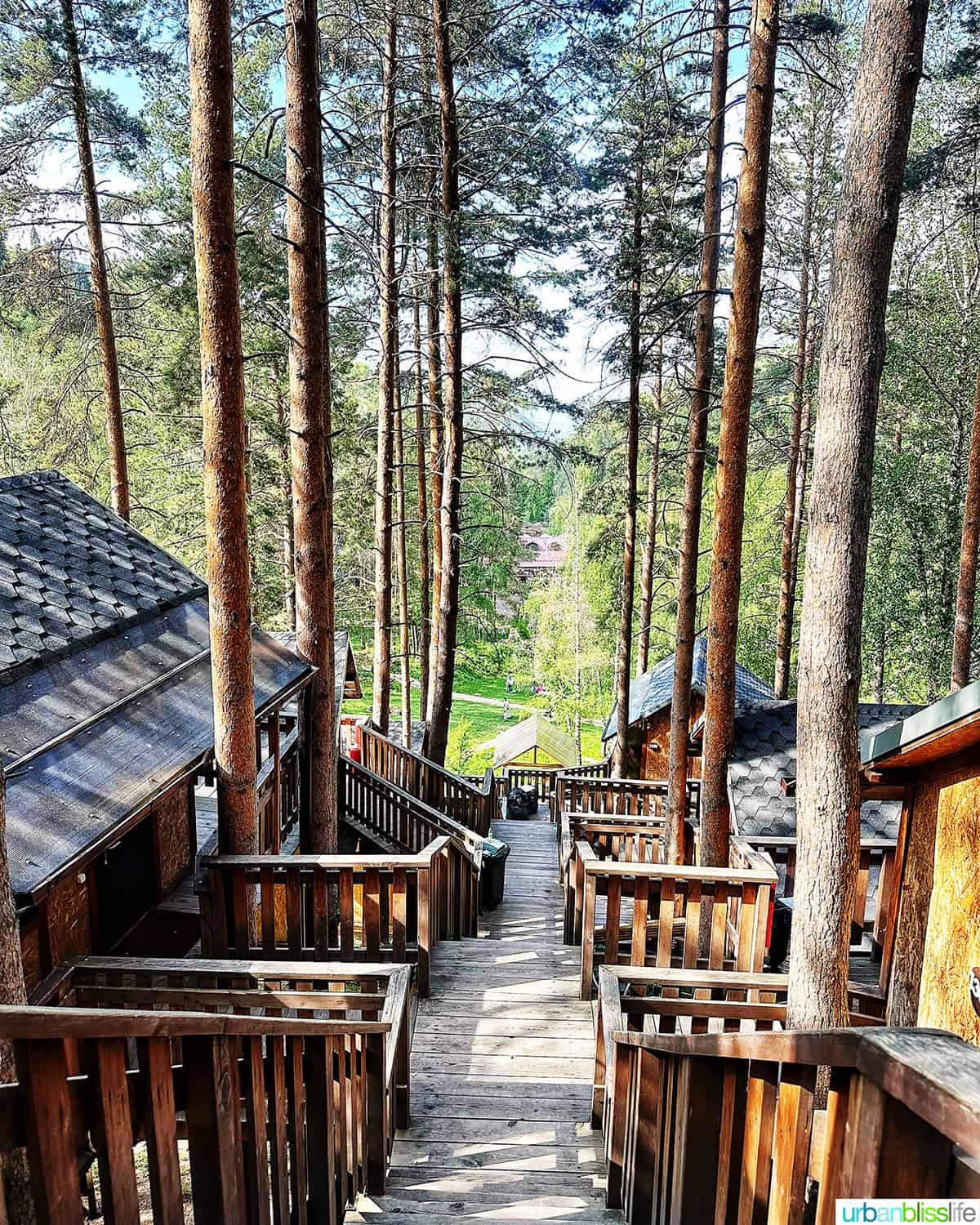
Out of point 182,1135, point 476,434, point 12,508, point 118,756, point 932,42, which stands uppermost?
point 932,42

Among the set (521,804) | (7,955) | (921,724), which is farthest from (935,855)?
(521,804)

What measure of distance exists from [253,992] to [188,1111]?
1.54 m

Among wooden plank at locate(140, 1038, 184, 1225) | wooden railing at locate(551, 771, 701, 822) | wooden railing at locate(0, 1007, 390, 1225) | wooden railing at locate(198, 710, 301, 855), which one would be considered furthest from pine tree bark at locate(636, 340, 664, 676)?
wooden plank at locate(140, 1038, 184, 1225)

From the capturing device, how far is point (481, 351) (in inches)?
530

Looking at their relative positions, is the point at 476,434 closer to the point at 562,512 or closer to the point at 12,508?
the point at 12,508

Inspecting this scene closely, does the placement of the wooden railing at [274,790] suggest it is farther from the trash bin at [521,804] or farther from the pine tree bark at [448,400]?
the trash bin at [521,804]

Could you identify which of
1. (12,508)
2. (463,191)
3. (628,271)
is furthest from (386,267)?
(12,508)

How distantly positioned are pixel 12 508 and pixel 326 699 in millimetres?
3187

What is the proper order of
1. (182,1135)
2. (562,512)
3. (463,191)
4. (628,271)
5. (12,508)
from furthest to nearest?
(562,512), (628,271), (463,191), (12,508), (182,1135)

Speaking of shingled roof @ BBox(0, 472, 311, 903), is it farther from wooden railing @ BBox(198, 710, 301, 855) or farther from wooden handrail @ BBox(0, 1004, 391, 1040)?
wooden handrail @ BBox(0, 1004, 391, 1040)

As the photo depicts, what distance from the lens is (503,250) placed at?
12.1 meters

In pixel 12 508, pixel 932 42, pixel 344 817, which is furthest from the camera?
pixel 932 42

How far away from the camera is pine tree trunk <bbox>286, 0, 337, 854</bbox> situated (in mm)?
6000

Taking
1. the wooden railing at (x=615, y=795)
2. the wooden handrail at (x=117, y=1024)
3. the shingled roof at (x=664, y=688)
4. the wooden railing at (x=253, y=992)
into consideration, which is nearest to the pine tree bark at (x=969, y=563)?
the shingled roof at (x=664, y=688)
